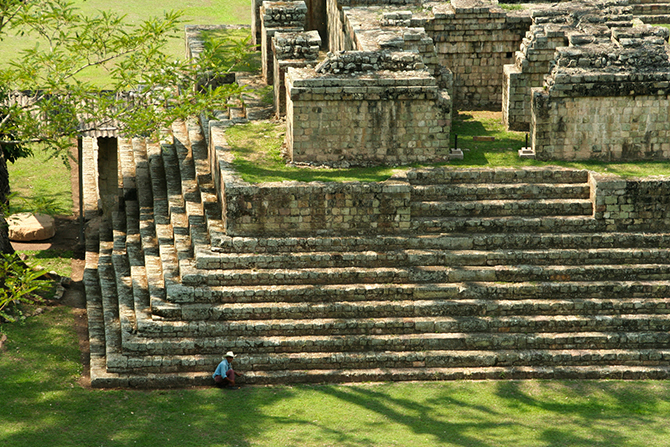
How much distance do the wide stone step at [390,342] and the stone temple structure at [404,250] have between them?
3 centimetres

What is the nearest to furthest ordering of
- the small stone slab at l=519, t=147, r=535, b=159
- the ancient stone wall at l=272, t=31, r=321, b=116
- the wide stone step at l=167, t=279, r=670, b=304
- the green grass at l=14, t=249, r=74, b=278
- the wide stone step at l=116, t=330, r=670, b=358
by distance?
the wide stone step at l=116, t=330, r=670, b=358, the wide stone step at l=167, t=279, r=670, b=304, the small stone slab at l=519, t=147, r=535, b=159, the green grass at l=14, t=249, r=74, b=278, the ancient stone wall at l=272, t=31, r=321, b=116

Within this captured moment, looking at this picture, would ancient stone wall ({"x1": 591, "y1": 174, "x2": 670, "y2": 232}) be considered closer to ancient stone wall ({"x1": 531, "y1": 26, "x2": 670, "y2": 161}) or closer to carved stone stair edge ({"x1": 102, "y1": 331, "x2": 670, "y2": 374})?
ancient stone wall ({"x1": 531, "y1": 26, "x2": 670, "y2": 161})

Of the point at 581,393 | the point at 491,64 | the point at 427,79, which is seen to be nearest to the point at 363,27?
the point at 491,64

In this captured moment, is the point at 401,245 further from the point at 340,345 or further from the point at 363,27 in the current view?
the point at 363,27

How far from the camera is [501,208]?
16.6 m

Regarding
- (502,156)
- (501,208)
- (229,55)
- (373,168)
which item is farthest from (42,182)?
(501,208)

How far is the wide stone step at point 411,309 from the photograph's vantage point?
15.2 m

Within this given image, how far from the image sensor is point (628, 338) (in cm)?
1532

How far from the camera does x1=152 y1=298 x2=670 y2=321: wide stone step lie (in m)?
15.2

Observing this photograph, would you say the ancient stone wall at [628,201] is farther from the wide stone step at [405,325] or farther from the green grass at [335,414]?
the green grass at [335,414]

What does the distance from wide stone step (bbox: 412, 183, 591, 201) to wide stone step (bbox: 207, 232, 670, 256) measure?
80cm

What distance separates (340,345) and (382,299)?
3.61 ft

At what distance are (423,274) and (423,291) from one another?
0.30m

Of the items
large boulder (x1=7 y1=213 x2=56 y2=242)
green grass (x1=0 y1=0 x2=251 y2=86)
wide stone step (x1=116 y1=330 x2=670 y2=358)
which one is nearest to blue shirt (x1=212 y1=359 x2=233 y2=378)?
wide stone step (x1=116 y1=330 x2=670 y2=358)
